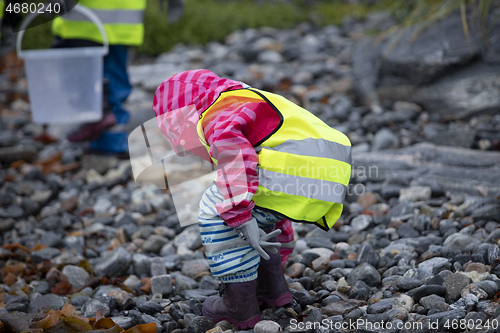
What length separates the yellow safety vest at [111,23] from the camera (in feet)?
12.4

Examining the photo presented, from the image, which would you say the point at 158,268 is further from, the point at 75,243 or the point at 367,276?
the point at 367,276

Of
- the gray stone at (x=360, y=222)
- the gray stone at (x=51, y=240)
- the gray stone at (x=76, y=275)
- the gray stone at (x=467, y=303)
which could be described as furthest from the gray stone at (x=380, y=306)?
the gray stone at (x=51, y=240)

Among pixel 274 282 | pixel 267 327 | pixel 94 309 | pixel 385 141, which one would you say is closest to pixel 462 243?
pixel 274 282

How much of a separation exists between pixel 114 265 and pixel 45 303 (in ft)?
1.32

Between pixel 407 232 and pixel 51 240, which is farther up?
pixel 407 232

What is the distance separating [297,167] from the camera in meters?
1.71

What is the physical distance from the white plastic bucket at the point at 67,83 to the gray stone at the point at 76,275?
5.43 feet

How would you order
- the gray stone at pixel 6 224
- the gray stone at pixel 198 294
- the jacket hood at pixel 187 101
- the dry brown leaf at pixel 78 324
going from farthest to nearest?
the gray stone at pixel 6 224 → the gray stone at pixel 198 294 → the jacket hood at pixel 187 101 → the dry brown leaf at pixel 78 324

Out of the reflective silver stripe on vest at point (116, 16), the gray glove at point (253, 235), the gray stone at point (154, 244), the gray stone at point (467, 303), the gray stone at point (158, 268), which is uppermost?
the reflective silver stripe on vest at point (116, 16)

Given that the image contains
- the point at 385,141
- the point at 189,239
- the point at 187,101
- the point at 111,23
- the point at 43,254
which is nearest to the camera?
the point at 187,101

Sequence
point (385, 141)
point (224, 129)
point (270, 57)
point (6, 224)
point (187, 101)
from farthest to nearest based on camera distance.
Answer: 1. point (270, 57)
2. point (385, 141)
3. point (6, 224)
4. point (187, 101)
5. point (224, 129)

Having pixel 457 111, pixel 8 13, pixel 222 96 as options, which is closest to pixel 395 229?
pixel 222 96

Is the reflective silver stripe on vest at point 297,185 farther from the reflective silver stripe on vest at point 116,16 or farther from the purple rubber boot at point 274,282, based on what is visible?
the reflective silver stripe on vest at point 116,16

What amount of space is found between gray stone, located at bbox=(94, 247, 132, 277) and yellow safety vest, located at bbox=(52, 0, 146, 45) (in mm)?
2010
